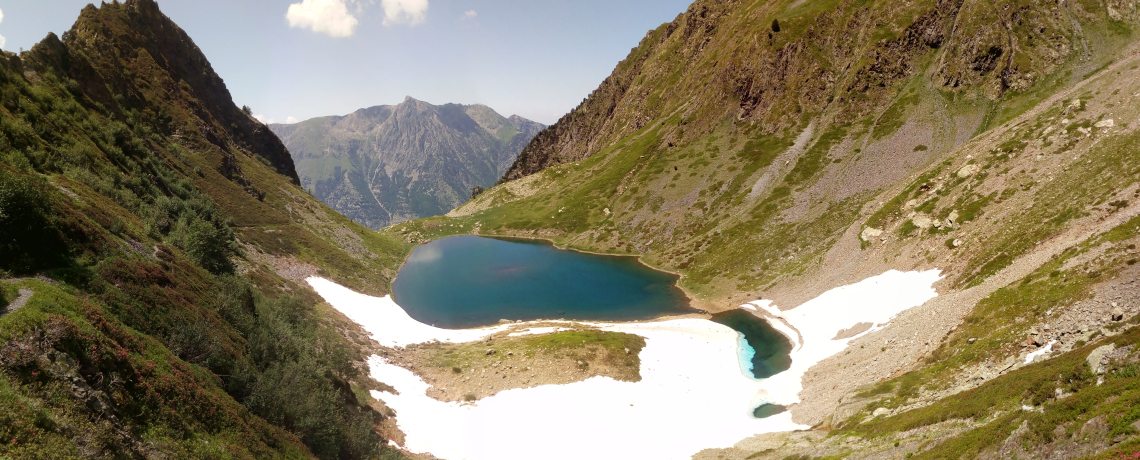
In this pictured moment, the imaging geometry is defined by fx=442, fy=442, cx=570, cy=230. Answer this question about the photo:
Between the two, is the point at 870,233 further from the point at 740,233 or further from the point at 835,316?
the point at 740,233

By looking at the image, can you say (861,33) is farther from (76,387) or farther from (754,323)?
(76,387)

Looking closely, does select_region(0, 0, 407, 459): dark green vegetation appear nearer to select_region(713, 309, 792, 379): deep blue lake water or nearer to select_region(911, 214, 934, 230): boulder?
select_region(713, 309, 792, 379): deep blue lake water

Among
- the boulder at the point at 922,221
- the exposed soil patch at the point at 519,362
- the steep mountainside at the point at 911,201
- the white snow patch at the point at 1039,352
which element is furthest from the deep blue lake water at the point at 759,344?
the white snow patch at the point at 1039,352

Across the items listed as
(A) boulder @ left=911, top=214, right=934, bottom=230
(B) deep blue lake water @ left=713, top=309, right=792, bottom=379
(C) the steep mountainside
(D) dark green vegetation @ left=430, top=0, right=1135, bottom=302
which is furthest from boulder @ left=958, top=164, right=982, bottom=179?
(B) deep blue lake water @ left=713, top=309, right=792, bottom=379

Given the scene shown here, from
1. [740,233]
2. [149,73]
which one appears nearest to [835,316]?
[740,233]

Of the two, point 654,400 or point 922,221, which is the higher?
point 922,221
